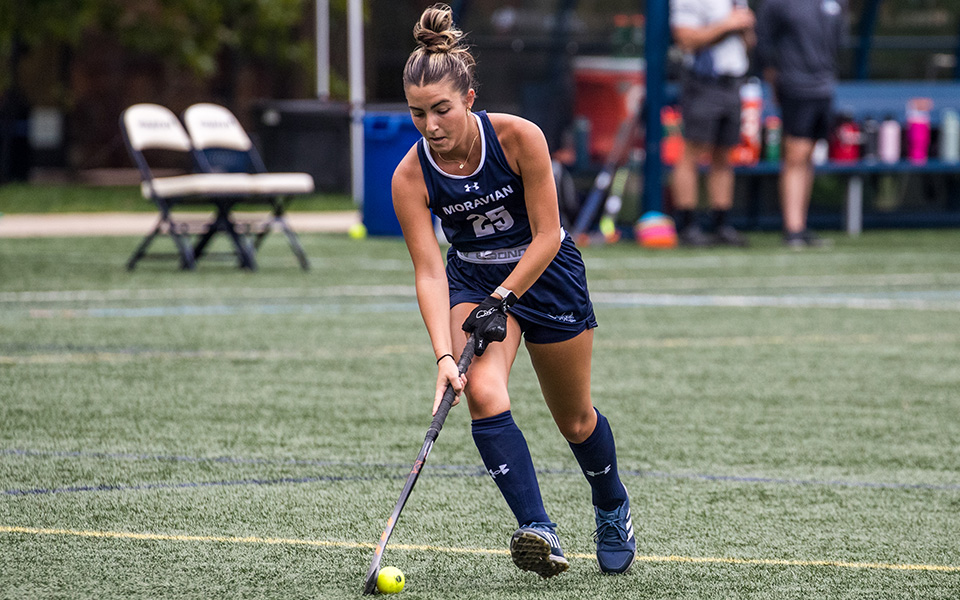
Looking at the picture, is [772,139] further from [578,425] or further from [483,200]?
[483,200]

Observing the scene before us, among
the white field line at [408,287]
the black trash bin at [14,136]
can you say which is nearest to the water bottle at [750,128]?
the white field line at [408,287]

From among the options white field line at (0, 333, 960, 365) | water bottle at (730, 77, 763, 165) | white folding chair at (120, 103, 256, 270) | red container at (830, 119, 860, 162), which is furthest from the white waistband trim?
red container at (830, 119, 860, 162)

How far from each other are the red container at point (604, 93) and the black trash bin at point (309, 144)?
22.4 ft

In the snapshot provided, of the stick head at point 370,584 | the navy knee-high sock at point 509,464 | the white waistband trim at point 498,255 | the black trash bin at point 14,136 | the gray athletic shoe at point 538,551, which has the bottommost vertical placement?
the black trash bin at point 14,136

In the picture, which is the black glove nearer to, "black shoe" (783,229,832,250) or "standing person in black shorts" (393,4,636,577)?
"standing person in black shorts" (393,4,636,577)

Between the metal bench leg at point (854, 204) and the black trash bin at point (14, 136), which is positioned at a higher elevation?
the metal bench leg at point (854, 204)

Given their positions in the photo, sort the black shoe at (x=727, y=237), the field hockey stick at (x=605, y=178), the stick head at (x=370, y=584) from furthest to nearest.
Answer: the field hockey stick at (x=605, y=178), the black shoe at (x=727, y=237), the stick head at (x=370, y=584)

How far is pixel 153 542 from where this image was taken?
377cm

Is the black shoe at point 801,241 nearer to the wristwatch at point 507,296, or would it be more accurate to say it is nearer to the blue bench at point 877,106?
the blue bench at point 877,106

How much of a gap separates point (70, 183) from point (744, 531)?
80.7 ft

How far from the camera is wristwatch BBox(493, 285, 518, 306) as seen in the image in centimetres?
353

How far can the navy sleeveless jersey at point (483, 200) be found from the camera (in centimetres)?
359

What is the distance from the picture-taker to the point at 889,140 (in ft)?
47.6

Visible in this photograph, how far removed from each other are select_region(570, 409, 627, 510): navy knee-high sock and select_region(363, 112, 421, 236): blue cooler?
978 centimetres
